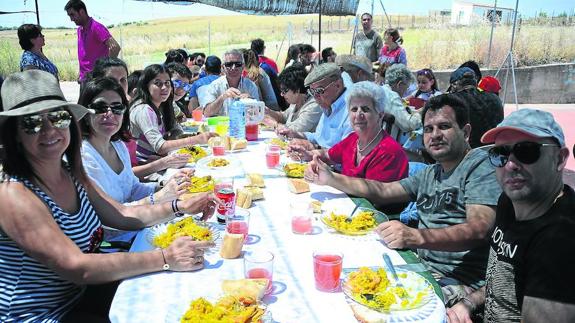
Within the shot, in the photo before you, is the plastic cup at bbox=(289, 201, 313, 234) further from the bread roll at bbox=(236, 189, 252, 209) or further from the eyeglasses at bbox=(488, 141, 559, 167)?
the eyeglasses at bbox=(488, 141, 559, 167)

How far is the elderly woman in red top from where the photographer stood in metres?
3.22

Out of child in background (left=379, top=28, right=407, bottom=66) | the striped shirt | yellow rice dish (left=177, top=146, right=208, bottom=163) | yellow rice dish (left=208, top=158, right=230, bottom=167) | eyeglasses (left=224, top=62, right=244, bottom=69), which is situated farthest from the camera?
child in background (left=379, top=28, right=407, bottom=66)

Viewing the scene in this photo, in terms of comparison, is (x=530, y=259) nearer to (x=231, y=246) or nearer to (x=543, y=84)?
(x=231, y=246)

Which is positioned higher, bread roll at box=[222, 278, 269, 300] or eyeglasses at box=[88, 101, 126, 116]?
eyeglasses at box=[88, 101, 126, 116]

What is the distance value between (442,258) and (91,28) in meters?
6.37

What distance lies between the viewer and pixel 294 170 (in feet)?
11.1

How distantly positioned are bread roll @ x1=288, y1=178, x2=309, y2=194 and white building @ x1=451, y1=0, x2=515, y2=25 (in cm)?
1223

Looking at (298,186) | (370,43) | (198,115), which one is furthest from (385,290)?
(370,43)

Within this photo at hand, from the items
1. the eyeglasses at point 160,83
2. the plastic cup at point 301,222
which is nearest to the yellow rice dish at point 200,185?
the plastic cup at point 301,222

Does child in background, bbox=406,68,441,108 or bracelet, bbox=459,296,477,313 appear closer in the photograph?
bracelet, bbox=459,296,477,313

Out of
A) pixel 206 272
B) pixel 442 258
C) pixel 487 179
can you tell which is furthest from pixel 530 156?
pixel 206 272

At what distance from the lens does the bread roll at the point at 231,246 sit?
2.04 m

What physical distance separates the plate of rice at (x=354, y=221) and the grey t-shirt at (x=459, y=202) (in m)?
0.41

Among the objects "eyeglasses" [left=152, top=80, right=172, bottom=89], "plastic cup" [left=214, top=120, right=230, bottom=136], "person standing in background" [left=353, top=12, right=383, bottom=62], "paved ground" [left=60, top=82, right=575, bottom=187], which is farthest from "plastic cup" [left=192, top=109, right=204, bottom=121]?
"person standing in background" [left=353, top=12, right=383, bottom=62]
